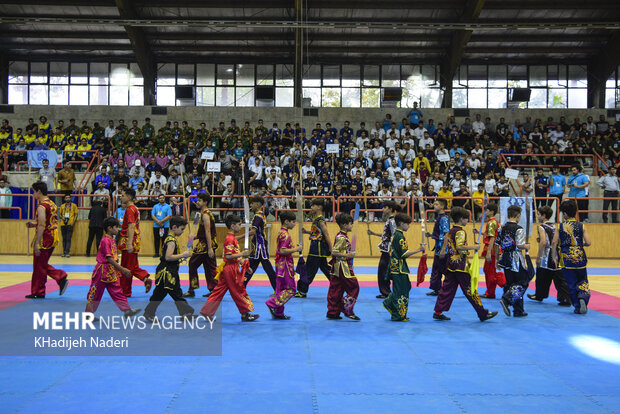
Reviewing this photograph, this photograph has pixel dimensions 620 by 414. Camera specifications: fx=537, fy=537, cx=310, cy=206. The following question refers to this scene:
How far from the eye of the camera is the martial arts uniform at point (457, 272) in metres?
8.30

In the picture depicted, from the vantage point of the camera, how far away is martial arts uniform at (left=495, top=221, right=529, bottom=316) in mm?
8781

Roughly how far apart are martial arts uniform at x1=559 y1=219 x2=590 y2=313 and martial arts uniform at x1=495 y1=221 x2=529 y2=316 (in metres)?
0.89

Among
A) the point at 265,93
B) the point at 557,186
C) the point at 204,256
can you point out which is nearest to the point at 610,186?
the point at 557,186

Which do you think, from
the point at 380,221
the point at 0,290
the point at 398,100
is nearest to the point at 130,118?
the point at 398,100

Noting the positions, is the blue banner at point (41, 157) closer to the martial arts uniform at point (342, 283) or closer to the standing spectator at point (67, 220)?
the standing spectator at point (67, 220)

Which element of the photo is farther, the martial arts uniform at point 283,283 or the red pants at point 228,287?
the martial arts uniform at point 283,283

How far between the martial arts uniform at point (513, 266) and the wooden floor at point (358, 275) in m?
3.76

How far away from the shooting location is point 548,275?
33.7 ft

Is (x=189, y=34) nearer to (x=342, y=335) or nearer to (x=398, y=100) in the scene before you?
(x=398, y=100)

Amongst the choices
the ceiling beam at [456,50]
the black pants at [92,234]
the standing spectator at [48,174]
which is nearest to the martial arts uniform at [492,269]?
the black pants at [92,234]

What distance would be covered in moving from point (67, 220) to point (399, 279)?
13.1 m

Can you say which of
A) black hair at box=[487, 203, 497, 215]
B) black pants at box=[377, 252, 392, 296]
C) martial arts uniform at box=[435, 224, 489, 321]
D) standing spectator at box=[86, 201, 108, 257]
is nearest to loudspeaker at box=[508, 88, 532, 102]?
black hair at box=[487, 203, 497, 215]

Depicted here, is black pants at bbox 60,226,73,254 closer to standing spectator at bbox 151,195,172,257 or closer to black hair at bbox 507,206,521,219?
standing spectator at bbox 151,195,172,257

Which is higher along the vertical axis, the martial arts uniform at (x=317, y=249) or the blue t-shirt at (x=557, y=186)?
the blue t-shirt at (x=557, y=186)
